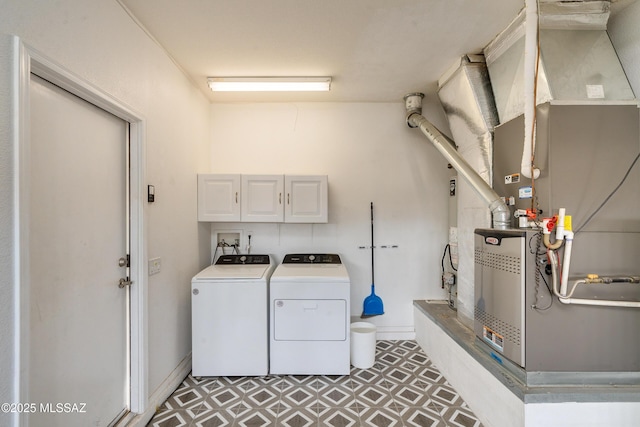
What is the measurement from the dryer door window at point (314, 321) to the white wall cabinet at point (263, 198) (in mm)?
883

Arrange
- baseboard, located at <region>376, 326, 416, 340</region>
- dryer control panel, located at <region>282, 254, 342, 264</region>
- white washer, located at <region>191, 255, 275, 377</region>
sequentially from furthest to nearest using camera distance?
baseboard, located at <region>376, 326, 416, 340</region>, dryer control panel, located at <region>282, 254, 342, 264</region>, white washer, located at <region>191, 255, 275, 377</region>

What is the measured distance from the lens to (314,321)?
91.5 inches

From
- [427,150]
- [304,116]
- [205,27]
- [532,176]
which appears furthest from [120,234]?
[427,150]

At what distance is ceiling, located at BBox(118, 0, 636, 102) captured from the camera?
1.68 m

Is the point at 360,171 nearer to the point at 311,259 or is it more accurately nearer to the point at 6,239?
the point at 311,259

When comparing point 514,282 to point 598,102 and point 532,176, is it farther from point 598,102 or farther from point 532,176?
point 598,102

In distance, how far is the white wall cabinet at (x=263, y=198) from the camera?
109 inches

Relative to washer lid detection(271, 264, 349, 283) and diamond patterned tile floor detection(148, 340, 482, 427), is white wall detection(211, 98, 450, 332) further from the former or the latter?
diamond patterned tile floor detection(148, 340, 482, 427)

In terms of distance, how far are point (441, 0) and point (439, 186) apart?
1910 mm

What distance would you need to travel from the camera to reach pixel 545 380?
1.51 m

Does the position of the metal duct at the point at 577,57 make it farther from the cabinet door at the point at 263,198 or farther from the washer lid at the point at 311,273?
the cabinet door at the point at 263,198

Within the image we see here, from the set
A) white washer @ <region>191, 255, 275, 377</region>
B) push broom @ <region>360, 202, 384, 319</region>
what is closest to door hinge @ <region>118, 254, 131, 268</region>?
white washer @ <region>191, 255, 275, 377</region>

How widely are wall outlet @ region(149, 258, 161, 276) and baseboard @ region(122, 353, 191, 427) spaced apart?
0.89 m

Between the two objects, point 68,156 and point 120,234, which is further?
point 120,234
